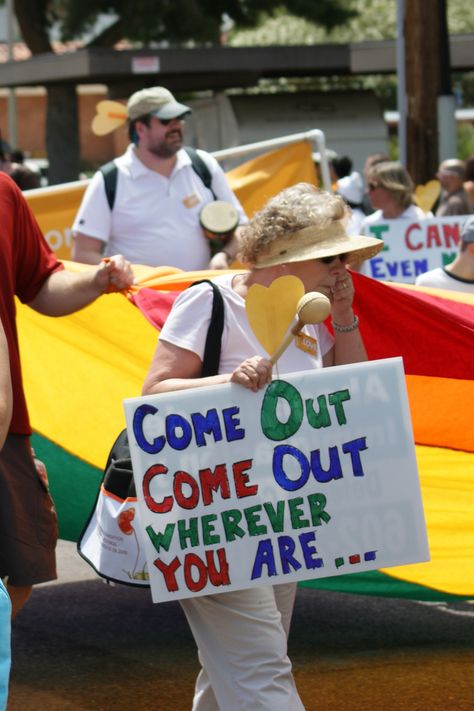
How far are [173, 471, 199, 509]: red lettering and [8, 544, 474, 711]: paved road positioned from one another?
169cm

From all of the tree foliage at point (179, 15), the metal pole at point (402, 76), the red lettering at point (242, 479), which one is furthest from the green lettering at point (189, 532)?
the tree foliage at point (179, 15)

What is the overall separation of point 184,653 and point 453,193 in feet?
22.1

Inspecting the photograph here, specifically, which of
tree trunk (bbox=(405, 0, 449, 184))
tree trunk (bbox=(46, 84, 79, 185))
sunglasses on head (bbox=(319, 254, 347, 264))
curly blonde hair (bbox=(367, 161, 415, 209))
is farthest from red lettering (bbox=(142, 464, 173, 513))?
tree trunk (bbox=(46, 84, 79, 185))

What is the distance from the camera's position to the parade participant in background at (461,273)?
641 centimetres

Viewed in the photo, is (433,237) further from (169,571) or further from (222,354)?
(169,571)

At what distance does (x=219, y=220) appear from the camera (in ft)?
22.3

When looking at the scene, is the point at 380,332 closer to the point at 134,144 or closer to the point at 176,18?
the point at 134,144

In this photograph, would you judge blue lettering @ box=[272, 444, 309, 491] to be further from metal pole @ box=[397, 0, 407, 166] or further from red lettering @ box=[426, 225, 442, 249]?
metal pole @ box=[397, 0, 407, 166]

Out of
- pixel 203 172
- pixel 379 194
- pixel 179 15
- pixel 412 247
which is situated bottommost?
pixel 412 247

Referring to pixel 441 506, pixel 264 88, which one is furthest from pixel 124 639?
pixel 264 88

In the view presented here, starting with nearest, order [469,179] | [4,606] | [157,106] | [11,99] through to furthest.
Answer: [4,606], [157,106], [469,179], [11,99]

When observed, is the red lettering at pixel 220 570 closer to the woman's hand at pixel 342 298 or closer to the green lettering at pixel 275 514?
the green lettering at pixel 275 514

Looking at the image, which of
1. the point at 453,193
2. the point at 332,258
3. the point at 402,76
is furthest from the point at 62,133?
the point at 332,258

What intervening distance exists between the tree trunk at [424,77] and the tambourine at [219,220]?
8.39 m
